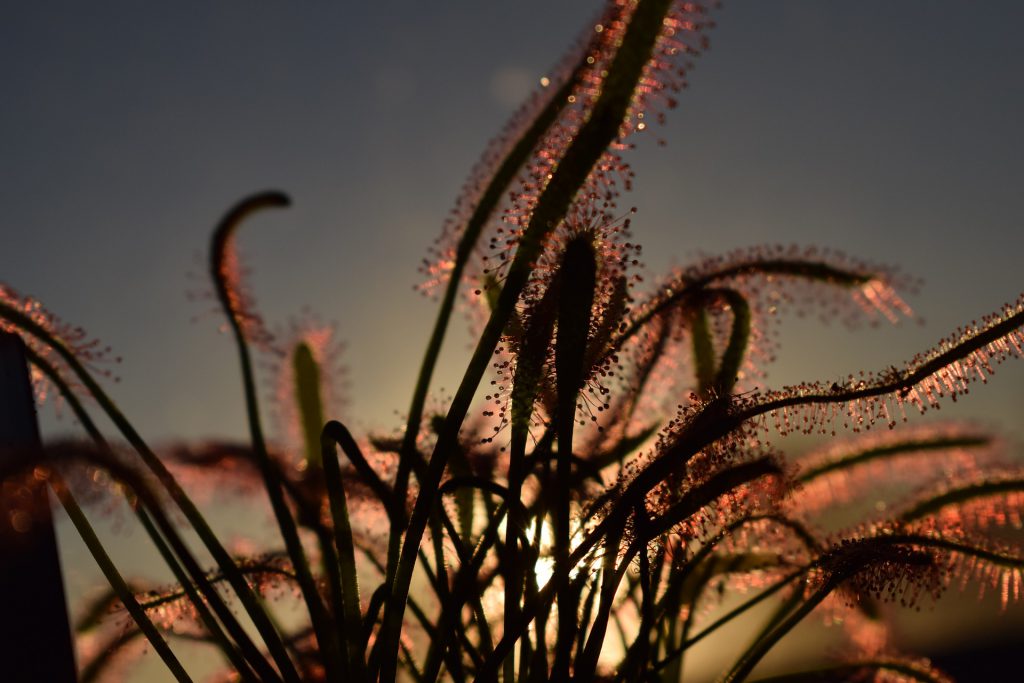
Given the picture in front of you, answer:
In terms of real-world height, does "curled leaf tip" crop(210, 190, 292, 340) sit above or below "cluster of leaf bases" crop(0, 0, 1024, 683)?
above

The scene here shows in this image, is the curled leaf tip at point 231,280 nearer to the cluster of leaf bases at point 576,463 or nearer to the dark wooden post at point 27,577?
the cluster of leaf bases at point 576,463

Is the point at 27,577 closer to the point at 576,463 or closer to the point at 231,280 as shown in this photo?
the point at 231,280

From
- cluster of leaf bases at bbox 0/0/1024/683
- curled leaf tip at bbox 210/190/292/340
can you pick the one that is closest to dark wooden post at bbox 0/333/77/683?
cluster of leaf bases at bbox 0/0/1024/683

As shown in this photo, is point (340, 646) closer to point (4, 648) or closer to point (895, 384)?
point (4, 648)

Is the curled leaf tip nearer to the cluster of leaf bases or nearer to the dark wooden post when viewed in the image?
the cluster of leaf bases

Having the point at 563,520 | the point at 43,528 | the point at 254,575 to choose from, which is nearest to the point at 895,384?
the point at 563,520

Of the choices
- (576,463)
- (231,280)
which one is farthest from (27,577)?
(576,463)

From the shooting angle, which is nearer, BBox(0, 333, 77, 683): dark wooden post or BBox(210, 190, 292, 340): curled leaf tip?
BBox(0, 333, 77, 683): dark wooden post
